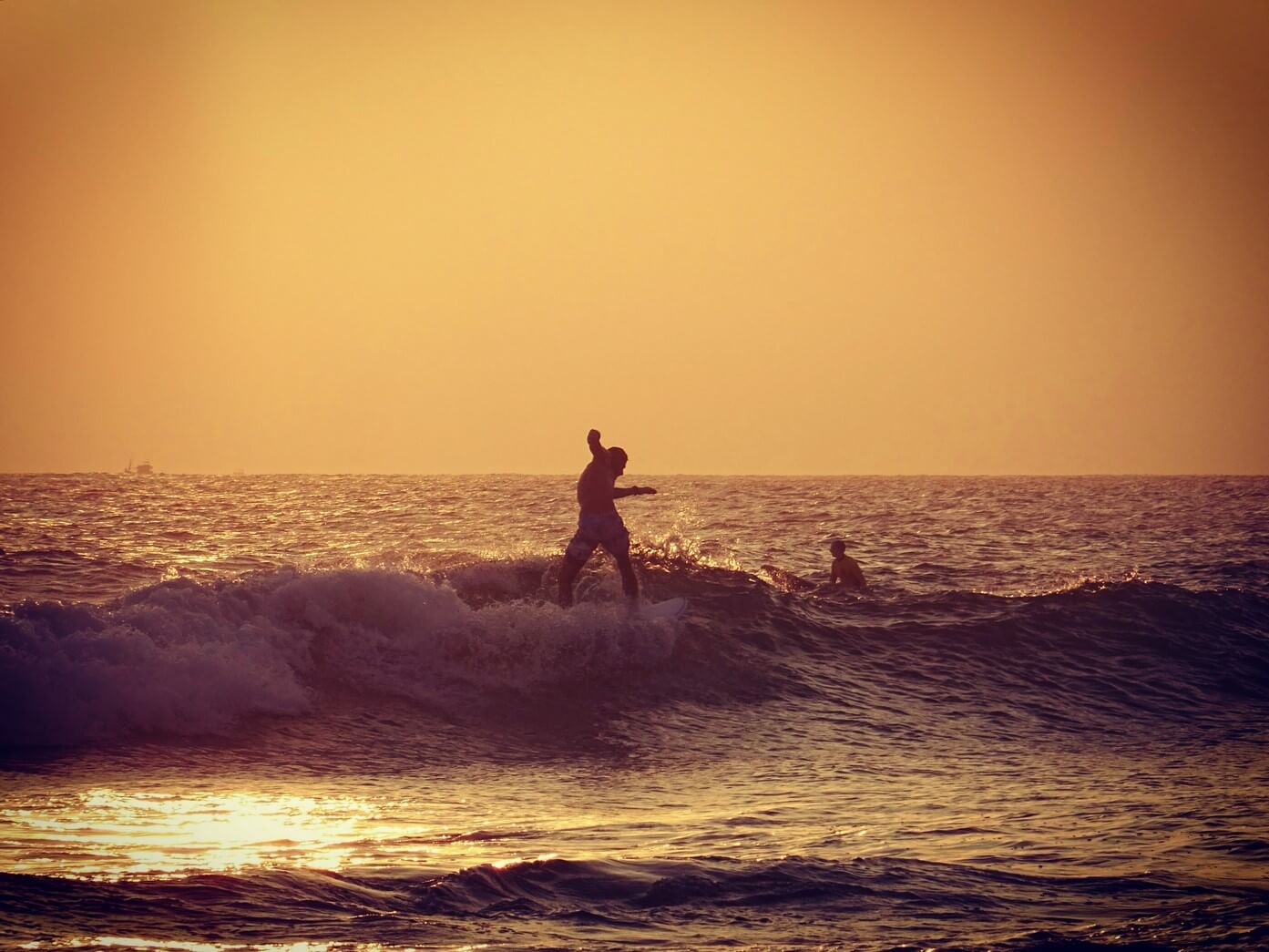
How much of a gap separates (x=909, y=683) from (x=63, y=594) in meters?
12.7

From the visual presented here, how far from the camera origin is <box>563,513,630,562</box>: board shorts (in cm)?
1520

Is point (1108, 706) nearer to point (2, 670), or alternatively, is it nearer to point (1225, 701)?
point (1225, 701)

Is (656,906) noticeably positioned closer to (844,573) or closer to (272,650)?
(272,650)

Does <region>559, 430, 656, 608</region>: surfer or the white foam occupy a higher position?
<region>559, 430, 656, 608</region>: surfer

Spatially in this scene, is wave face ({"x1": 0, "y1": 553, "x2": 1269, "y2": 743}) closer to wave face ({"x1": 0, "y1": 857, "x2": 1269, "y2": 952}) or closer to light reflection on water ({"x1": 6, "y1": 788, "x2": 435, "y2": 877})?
light reflection on water ({"x1": 6, "y1": 788, "x2": 435, "y2": 877})

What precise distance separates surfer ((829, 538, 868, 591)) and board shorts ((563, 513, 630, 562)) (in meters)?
6.57

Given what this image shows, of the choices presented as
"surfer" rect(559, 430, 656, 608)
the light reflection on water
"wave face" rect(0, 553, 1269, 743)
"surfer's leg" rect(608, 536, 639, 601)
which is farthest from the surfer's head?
the light reflection on water

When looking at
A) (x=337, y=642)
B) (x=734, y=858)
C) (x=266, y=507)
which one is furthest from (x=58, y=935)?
(x=266, y=507)

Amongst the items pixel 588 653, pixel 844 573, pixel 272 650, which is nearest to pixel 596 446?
pixel 588 653

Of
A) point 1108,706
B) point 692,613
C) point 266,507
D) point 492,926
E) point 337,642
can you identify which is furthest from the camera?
point 266,507

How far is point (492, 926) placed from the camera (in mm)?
6574

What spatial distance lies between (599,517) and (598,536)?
0.73 feet

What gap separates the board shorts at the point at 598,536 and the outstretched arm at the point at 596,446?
2.29 feet

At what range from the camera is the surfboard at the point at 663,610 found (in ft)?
52.1
